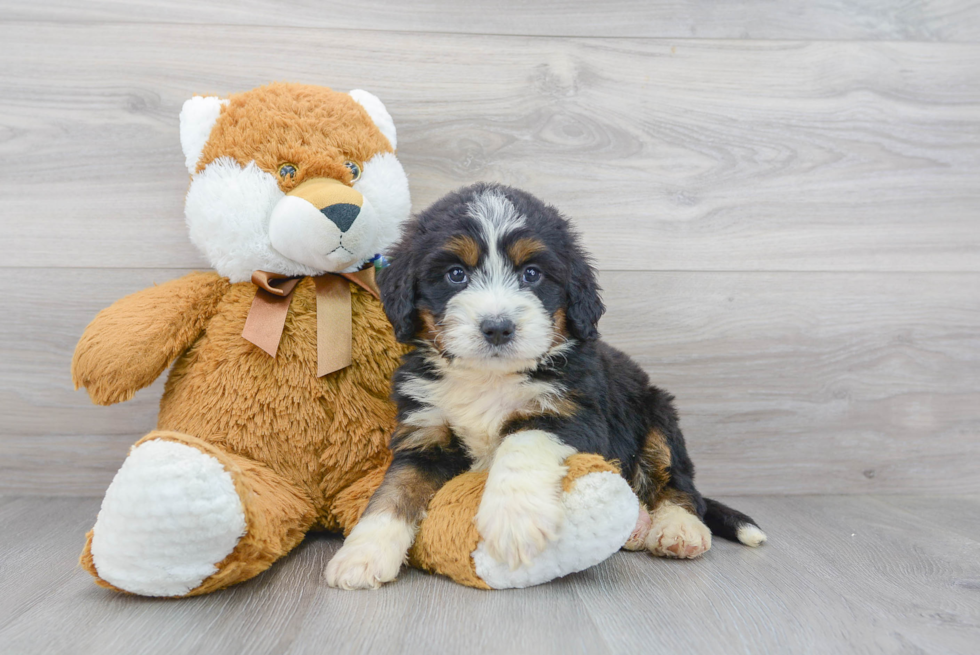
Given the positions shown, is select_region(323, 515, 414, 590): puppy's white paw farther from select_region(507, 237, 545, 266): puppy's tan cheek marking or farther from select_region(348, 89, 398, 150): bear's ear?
select_region(348, 89, 398, 150): bear's ear

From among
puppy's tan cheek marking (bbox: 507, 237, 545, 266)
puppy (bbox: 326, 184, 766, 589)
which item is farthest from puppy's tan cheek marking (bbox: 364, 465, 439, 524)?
puppy's tan cheek marking (bbox: 507, 237, 545, 266)

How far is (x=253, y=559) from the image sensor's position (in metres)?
1.59

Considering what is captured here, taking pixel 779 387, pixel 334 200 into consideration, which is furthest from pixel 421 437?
pixel 779 387

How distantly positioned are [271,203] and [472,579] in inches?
43.7

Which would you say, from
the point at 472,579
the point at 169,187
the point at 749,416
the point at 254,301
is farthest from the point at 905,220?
the point at 169,187

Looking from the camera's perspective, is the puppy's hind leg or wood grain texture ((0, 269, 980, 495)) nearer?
the puppy's hind leg

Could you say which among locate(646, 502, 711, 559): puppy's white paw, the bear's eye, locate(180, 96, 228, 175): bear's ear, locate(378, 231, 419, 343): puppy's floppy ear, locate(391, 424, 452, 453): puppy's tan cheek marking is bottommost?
locate(646, 502, 711, 559): puppy's white paw

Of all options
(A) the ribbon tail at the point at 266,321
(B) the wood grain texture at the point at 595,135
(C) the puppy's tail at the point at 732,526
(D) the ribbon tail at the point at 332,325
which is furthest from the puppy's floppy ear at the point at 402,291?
(C) the puppy's tail at the point at 732,526

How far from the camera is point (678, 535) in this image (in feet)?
6.18

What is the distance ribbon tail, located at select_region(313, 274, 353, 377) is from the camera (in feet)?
6.24

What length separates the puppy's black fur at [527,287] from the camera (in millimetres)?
1659

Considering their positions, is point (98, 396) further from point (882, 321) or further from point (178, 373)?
point (882, 321)

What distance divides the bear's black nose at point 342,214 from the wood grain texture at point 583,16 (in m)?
0.91

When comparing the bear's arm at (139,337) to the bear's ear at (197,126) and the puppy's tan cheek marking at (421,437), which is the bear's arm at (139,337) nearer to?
the bear's ear at (197,126)
